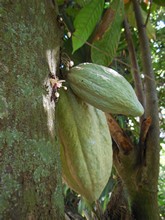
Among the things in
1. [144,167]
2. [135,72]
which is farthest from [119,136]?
[135,72]

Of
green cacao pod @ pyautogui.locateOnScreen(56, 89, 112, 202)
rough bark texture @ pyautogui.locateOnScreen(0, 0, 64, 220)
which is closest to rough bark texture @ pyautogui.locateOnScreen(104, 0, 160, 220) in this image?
green cacao pod @ pyautogui.locateOnScreen(56, 89, 112, 202)

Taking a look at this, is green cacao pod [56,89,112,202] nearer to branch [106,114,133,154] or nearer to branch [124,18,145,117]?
branch [106,114,133,154]

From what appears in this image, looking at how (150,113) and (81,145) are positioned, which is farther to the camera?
(150,113)

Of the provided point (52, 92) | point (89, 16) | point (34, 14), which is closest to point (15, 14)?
point (34, 14)

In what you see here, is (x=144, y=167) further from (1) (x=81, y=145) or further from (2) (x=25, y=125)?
(2) (x=25, y=125)

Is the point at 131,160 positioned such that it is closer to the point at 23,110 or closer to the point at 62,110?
the point at 62,110

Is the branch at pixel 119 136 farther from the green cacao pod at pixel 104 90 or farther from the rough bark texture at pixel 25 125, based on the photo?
the rough bark texture at pixel 25 125

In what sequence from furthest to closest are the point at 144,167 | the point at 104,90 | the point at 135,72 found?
1. the point at 135,72
2. the point at 144,167
3. the point at 104,90

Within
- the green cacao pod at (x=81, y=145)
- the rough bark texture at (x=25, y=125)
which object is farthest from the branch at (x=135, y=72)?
the rough bark texture at (x=25, y=125)
